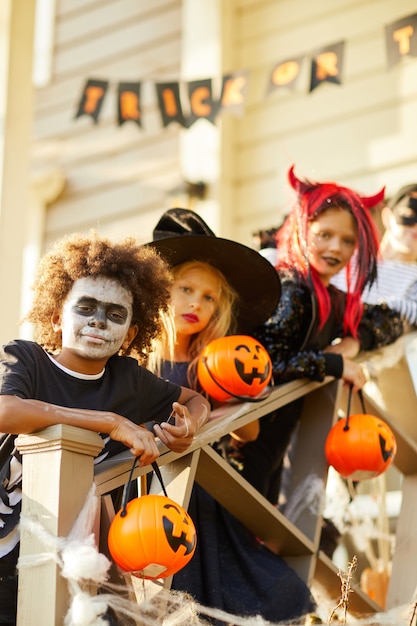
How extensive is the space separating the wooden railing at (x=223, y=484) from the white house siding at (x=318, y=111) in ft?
6.05

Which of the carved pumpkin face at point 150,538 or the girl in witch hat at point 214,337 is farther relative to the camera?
the girl in witch hat at point 214,337

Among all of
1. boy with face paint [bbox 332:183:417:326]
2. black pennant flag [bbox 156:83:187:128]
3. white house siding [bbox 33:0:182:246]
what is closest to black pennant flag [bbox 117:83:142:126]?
black pennant flag [bbox 156:83:187:128]

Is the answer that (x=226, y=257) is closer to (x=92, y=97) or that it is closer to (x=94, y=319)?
(x=94, y=319)

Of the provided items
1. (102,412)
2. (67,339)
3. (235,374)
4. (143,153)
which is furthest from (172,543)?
(143,153)

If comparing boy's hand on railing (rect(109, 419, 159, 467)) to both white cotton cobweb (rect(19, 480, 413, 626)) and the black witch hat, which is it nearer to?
white cotton cobweb (rect(19, 480, 413, 626))

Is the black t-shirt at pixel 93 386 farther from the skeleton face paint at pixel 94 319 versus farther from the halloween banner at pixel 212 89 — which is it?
the halloween banner at pixel 212 89

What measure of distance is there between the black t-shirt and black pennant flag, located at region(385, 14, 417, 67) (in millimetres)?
2335

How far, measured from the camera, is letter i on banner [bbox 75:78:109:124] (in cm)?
529

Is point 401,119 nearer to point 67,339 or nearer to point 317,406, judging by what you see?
point 317,406

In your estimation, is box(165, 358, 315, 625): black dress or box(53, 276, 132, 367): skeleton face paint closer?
box(53, 276, 132, 367): skeleton face paint

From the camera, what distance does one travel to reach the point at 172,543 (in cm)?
237

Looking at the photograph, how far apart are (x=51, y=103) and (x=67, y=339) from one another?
535 centimetres

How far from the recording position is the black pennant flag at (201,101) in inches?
202

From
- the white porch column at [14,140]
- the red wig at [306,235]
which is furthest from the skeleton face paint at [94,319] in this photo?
the white porch column at [14,140]
